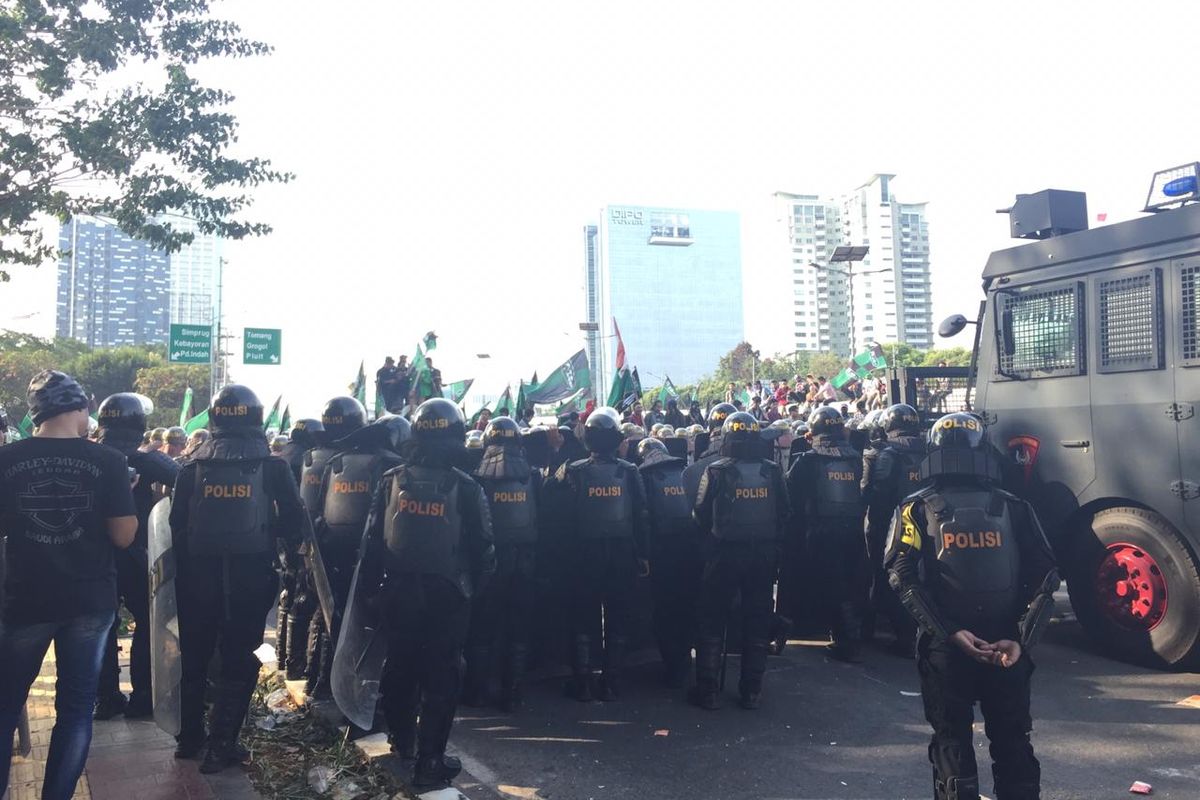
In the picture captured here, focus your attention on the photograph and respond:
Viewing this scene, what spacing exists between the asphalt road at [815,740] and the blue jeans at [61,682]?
7.01 feet

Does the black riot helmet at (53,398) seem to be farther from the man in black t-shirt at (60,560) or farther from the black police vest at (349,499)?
Answer: the black police vest at (349,499)

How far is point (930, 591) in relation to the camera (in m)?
3.96

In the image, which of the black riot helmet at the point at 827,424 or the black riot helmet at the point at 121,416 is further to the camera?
the black riot helmet at the point at 827,424

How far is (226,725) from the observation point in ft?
16.8

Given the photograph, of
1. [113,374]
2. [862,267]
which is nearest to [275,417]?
[113,374]

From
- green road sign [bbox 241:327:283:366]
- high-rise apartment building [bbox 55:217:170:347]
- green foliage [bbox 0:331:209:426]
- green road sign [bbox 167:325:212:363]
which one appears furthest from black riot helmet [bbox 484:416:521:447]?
high-rise apartment building [bbox 55:217:170:347]

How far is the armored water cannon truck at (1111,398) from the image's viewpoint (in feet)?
21.1

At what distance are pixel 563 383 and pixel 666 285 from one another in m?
120

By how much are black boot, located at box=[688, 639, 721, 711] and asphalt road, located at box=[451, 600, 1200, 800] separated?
0.08m

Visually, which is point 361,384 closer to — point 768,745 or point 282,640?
point 282,640

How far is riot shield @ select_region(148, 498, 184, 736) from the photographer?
516 centimetres

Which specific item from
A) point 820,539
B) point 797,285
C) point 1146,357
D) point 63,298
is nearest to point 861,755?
point 820,539

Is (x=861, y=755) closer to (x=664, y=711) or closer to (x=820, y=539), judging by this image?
(x=664, y=711)

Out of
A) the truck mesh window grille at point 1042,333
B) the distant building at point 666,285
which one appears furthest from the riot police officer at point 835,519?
the distant building at point 666,285
